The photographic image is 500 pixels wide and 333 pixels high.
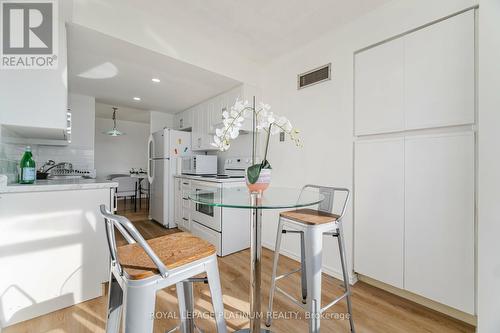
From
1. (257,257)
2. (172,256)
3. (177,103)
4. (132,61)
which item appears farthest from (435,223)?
(177,103)

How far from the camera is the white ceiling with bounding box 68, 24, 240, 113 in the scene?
6.95ft

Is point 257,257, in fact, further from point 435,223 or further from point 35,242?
point 35,242

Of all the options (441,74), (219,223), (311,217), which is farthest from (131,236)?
(441,74)

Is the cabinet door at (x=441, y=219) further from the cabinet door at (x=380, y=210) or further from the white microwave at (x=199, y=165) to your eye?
the white microwave at (x=199, y=165)

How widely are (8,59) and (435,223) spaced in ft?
11.4

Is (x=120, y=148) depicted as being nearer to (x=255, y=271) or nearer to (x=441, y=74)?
(x=255, y=271)

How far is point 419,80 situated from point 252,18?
1.61m

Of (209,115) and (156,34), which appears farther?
(209,115)

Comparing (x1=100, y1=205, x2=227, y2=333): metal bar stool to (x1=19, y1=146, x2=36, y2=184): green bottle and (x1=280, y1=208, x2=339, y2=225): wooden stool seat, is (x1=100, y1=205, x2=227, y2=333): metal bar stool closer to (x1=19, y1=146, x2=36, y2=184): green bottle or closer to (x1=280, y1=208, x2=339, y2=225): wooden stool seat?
(x1=280, y1=208, x2=339, y2=225): wooden stool seat

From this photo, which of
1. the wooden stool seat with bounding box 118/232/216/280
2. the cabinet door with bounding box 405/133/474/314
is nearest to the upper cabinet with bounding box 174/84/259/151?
the cabinet door with bounding box 405/133/474/314

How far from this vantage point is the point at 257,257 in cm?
133

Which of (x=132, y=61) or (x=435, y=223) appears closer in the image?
(x=435, y=223)

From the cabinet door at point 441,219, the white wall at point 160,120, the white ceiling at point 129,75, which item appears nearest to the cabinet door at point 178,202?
the white ceiling at point 129,75

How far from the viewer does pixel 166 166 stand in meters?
3.89
